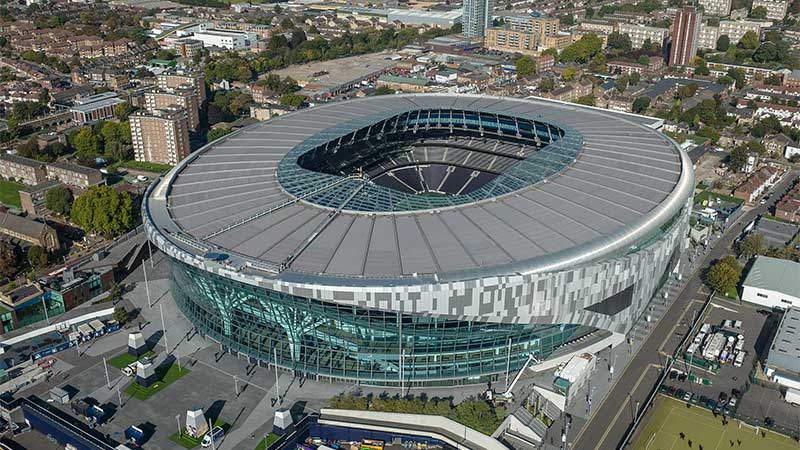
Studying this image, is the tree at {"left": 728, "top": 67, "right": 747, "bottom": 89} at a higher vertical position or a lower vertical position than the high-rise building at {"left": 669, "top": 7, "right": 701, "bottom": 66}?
lower

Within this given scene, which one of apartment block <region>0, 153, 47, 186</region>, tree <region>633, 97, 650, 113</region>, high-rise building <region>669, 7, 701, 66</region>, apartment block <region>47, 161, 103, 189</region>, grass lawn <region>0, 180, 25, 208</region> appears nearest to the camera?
apartment block <region>47, 161, 103, 189</region>

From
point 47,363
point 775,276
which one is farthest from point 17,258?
point 775,276

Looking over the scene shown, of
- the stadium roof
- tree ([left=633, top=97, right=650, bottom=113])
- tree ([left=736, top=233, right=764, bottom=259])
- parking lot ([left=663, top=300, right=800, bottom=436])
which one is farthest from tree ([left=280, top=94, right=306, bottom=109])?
parking lot ([left=663, top=300, right=800, bottom=436])

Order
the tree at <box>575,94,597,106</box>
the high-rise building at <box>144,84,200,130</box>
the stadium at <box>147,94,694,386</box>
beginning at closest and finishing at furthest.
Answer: the stadium at <box>147,94,694,386</box>
the high-rise building at <box>144,84,200,130</box>
the tree at <box>575,94,597,106</box>

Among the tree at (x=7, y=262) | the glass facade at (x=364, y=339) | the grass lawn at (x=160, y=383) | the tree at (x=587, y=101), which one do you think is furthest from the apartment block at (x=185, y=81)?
the grass lawn at (x=160, y=383)

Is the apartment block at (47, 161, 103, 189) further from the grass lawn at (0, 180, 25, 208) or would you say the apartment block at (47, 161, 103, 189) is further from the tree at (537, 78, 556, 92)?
the tree at (537, 78, 556, 92)

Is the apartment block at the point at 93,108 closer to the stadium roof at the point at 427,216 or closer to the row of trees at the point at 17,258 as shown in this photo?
the row of trees at the point at 17,258

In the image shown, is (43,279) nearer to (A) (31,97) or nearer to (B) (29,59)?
(A) (31,97)
